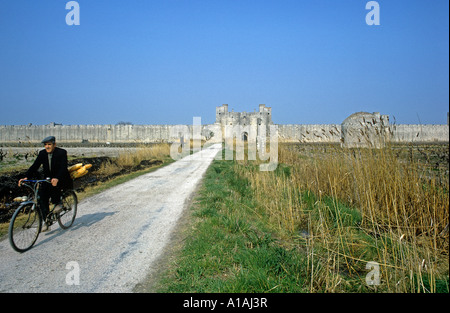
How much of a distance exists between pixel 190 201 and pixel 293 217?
9.59 feet

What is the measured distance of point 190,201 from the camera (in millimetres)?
7844

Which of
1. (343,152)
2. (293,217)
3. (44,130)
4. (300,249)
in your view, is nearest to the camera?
(300,249)

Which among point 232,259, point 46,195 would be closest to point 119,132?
point 46,195

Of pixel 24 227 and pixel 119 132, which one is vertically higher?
pixel 119 132

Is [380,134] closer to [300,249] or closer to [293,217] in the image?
[293,217]

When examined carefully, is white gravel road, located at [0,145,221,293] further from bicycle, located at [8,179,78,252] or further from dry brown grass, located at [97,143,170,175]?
dry brown grass, located at [97,143,170,175]

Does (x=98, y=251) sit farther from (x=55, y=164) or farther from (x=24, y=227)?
(x=55, y=164)

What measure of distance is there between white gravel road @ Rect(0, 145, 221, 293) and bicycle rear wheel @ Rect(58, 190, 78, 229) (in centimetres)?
13

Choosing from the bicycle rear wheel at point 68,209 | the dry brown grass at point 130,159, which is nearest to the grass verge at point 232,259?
the bicycle rear wheel at point 68,209

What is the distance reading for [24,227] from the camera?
4.63m

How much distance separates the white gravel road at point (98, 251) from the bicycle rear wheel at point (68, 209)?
0.13 m

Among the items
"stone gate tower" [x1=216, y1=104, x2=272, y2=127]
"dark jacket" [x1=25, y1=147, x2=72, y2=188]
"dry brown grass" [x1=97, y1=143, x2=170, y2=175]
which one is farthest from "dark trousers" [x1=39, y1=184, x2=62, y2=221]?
"stone gate tower" [x1=216, y1=104, x2=272, y2=127]

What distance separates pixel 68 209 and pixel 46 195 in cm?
64
